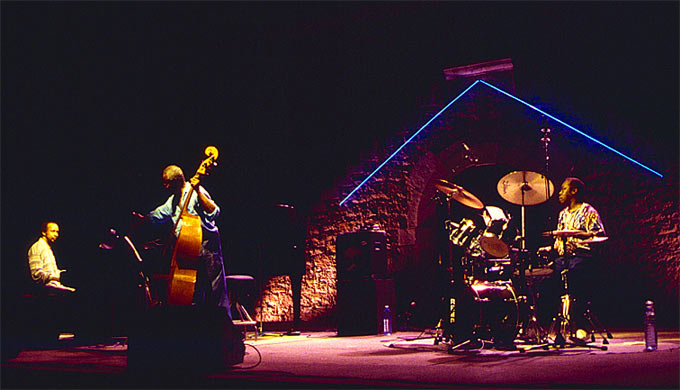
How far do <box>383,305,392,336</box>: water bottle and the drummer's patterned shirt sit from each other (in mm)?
2703

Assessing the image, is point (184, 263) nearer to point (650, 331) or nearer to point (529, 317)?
point (529, 317)

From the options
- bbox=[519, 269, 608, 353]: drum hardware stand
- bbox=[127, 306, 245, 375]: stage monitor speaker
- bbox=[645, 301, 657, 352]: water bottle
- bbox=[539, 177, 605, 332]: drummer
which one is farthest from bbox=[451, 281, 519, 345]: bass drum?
bbox=[127, 306, 245, 375]: stage monitor speaker

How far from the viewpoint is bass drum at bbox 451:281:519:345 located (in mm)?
5684

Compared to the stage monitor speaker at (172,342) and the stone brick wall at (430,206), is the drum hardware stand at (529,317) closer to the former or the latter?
the stone brick wall at (430,206)

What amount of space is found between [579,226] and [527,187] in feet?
2.45

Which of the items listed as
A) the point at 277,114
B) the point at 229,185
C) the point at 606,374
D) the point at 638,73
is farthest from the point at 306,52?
the point at 606,374

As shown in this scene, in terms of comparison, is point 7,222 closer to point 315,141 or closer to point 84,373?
point 315,141

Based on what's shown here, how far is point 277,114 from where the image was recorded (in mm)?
10492

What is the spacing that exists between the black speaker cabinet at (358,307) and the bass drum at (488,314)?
2434 mm

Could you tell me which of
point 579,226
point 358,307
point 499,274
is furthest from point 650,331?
point 358,307

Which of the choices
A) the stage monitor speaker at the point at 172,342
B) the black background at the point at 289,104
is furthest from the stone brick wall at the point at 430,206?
the stage monitor speaker at the point at 172,342

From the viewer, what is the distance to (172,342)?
173 inches

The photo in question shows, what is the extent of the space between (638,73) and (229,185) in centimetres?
615

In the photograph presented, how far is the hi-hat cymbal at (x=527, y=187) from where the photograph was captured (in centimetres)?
593
